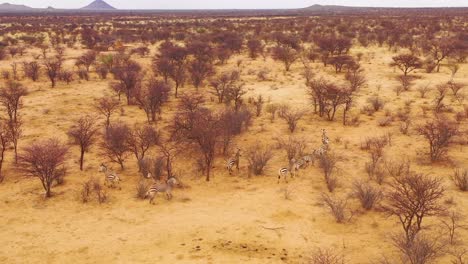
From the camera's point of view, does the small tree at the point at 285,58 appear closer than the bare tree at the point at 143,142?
No

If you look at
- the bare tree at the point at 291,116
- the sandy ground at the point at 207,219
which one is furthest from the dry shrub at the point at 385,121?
the bare tree at the point at 291,116

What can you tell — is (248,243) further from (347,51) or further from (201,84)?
(347,51)

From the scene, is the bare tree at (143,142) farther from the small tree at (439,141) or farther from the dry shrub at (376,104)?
the dry shrub at (376,104)

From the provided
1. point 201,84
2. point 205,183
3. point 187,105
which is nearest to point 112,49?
point 201,84

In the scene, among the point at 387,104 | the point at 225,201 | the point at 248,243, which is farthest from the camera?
the point at 387,104

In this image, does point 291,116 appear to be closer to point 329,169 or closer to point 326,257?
point 329,169

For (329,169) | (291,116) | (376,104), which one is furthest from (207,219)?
(376,104)
